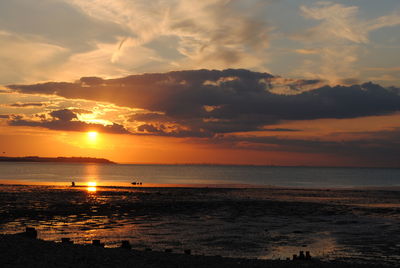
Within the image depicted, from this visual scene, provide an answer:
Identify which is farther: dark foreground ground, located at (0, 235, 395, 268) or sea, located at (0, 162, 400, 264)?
sea, located at (0, 162, 400, 264)

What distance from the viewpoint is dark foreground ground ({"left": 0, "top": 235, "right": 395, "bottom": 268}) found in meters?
16.8

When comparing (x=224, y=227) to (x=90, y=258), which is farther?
(x=224, y=227)

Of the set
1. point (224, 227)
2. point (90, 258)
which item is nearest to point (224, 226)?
point (224, 227)

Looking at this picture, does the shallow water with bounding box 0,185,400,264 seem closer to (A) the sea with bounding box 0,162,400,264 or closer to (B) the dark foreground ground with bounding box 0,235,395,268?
(A) the sea with bounding box 0,162,400,264

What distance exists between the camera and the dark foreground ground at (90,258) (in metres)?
16.8

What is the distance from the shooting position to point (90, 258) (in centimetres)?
1791

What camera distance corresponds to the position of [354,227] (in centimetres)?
3678

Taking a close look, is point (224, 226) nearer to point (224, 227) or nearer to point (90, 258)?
point (224, 227)

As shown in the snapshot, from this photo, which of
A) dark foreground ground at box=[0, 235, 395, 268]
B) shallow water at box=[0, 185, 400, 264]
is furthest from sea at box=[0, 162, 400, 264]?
dark foreground ground at box=[0, 235, 395, 268]

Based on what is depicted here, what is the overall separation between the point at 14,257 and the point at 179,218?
79.8ft

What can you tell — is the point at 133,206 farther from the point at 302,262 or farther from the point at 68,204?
the point at 302,262

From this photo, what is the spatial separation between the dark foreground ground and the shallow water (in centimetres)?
555

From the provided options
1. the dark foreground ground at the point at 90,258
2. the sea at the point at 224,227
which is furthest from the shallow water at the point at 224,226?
the dark foreground ground at the point at 90,258

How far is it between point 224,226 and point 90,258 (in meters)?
19.7
